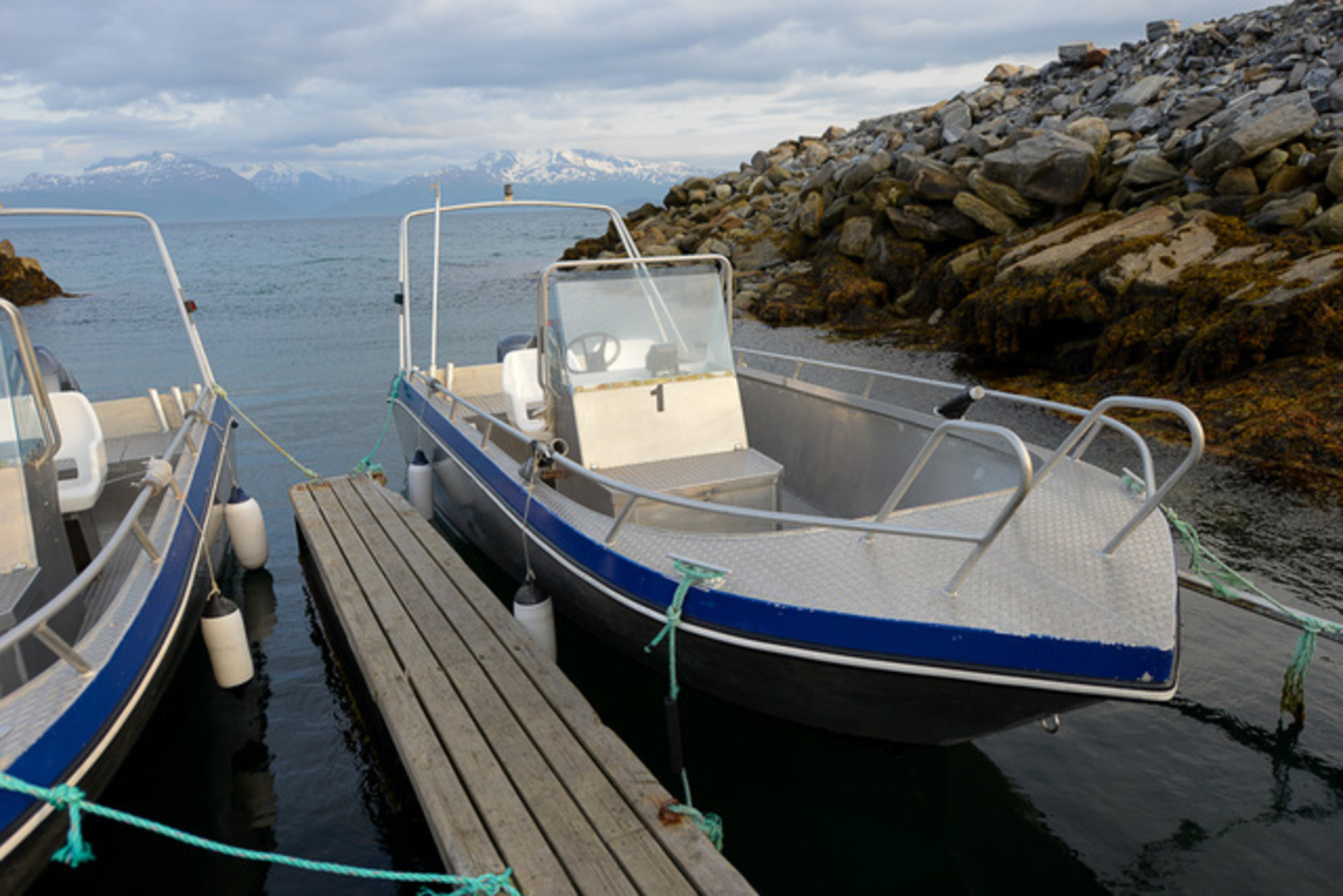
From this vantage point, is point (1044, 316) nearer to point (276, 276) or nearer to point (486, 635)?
point (486, 635)

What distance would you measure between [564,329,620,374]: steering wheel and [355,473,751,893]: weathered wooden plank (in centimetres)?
163

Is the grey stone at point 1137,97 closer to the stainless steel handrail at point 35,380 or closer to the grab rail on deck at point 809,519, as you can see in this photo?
the grab rail on deck at point 809,519

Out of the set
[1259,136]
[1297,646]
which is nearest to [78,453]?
[1297,646]

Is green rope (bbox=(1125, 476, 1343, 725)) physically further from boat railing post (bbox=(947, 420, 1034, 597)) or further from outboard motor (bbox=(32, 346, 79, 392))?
outboard motor (bbox=(32, 346, 79, 392))

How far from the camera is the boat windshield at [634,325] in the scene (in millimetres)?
5938

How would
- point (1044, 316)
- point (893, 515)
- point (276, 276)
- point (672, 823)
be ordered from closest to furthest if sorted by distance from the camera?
point (672, 823) < point (893, 515) < point (1044, 316) < point (276, 276)

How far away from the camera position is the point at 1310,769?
175 inches

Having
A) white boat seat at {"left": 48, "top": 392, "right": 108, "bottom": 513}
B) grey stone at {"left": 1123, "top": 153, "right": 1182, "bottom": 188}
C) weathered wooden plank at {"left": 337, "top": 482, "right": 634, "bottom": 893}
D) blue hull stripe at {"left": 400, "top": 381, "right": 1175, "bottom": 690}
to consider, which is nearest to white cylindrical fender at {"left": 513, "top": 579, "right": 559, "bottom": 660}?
weathered wooden plank at {"left": 337, "top": 482, "right": 634, "bottom": 893}

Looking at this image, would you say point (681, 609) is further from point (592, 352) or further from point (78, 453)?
point (78, 453)

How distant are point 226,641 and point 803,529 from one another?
→ 3515 mm

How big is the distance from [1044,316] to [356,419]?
1030 cm

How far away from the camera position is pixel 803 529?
16.3 ft

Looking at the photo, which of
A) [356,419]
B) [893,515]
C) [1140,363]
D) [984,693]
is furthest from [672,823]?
[356,419]

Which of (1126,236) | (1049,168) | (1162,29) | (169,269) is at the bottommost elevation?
(169,269)
